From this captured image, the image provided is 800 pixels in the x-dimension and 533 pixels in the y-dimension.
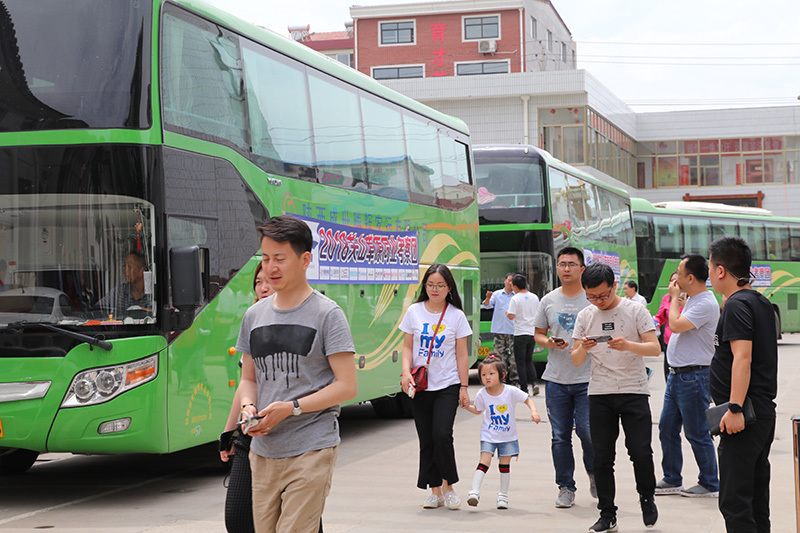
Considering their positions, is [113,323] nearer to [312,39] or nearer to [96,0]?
[96,0]

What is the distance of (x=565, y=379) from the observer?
25.6 feet

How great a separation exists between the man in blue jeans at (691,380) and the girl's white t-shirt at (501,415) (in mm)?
1292

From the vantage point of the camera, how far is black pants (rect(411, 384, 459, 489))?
7.87m

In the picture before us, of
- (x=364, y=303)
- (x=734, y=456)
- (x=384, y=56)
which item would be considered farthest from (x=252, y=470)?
(x=384, y=56)

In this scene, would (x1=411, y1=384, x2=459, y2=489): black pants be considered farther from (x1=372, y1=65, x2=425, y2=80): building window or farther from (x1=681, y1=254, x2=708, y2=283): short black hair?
(x1=372, y1=65, x2=425, y2=80): building window

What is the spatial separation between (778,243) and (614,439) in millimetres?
27961

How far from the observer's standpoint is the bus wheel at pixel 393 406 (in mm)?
14008

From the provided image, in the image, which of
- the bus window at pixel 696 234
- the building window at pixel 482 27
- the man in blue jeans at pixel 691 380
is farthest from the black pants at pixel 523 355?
the building window at pixel 482 27

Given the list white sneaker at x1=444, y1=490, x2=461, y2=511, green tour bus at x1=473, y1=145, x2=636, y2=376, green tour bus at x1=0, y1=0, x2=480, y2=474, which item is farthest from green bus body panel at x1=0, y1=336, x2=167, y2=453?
green tour bus at x1=473, y1=145, x2=636, y2=376

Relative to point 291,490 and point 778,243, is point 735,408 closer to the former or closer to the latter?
point 291,490

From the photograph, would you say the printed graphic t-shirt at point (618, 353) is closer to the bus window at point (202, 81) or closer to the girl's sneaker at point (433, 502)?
the girl's sneaker at point (433, 502)

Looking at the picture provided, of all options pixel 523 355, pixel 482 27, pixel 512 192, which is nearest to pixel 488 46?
pixel 482 27

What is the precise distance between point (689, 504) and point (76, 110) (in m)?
5.45

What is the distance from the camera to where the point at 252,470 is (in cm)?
438
